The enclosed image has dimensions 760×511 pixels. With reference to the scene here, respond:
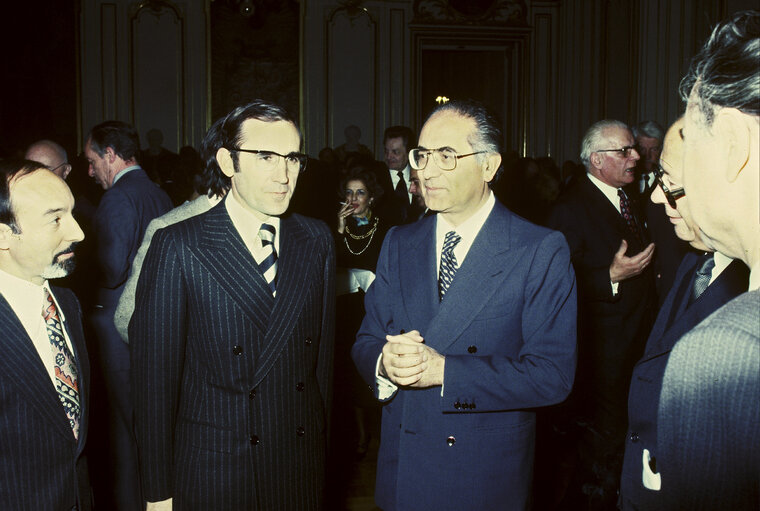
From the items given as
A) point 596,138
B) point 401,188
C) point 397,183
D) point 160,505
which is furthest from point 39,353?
point 397,183

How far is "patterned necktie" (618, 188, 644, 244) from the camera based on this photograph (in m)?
3.91

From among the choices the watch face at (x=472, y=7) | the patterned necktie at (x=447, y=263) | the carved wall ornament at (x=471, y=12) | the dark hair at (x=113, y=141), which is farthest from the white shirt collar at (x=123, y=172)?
the watch face at (x=472, y=7)

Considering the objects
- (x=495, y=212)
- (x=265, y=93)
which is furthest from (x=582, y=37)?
(x=495, y=212)

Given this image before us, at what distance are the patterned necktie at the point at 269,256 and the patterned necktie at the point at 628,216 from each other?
2.56 metres

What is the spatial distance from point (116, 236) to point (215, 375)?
1940 millimetres

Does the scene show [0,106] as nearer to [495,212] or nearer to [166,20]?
[166,20]

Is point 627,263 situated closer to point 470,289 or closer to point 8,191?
point 470,289

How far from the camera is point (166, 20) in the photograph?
10906 mm

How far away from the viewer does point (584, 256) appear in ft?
12.3

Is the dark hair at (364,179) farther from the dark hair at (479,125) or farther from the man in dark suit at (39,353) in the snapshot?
the man in dark suit at (39,353)

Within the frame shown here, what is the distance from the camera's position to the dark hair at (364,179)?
4527 millimetres

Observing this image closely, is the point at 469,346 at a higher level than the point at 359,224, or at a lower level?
lower

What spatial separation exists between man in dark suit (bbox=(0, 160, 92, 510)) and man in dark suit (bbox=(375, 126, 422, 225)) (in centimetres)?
303

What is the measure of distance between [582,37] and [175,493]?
10564mm
